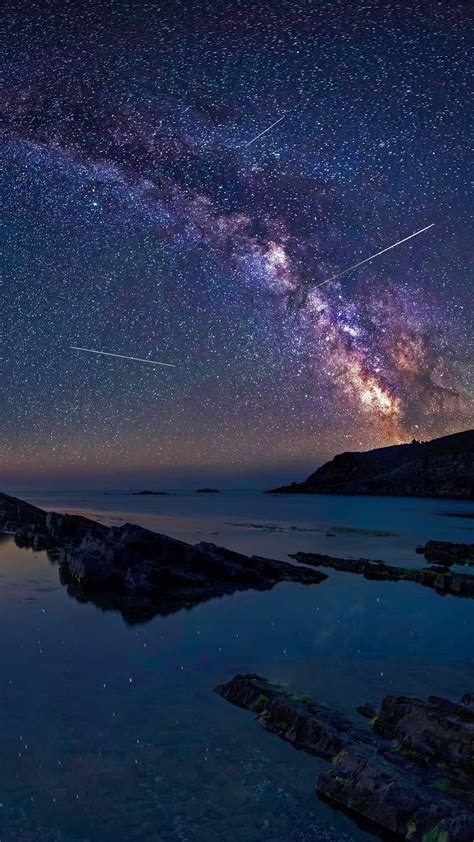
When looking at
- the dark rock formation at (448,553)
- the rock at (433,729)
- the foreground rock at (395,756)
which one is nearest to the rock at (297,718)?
the foreground rock at (395,756)

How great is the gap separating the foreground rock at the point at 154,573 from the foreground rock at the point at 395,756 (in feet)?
34.9

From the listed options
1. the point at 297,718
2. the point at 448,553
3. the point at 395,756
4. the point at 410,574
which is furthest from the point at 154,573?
the point at 448,553

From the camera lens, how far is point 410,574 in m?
32.2

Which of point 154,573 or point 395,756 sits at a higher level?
point 154,573

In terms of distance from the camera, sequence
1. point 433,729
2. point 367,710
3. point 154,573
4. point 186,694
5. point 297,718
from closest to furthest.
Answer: point 433,729 < point 297,718 < point 367,710 < point 186,694 < point 154,573

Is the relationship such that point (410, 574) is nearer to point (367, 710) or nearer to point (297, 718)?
point (367, 710)

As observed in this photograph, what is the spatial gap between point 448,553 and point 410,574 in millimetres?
13562

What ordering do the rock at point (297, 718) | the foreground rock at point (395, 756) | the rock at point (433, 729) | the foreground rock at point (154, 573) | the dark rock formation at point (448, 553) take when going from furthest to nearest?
the dark rock formation at point (448, 553) → the foreground rock at point (154, 573) → the rock at point (297, 718) → the rock at point (433, 729) → the foreground rock at point (395, 756)

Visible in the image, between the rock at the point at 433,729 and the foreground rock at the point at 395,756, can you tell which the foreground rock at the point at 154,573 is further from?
the rock at the point at 433,729

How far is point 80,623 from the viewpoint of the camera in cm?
1961

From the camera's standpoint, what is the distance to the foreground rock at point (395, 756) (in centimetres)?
773

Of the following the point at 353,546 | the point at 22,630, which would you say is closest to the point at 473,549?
the point at 353,546

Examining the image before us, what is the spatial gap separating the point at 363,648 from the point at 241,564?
13.5 m

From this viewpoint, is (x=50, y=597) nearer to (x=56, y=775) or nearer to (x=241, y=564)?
(x=241, y=564)
